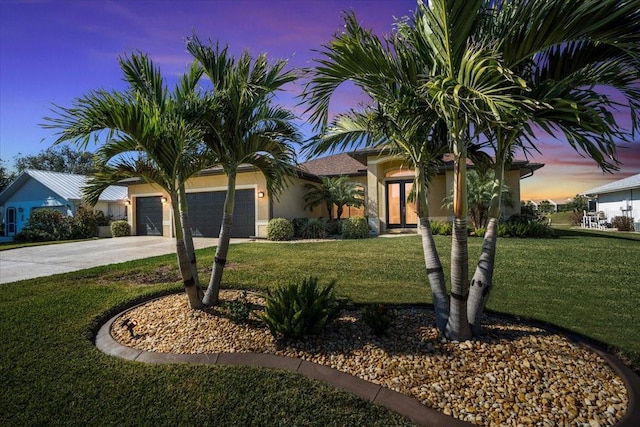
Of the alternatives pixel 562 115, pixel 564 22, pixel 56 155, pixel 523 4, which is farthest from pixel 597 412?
pixel 56 155

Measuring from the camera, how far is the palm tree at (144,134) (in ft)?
12.9

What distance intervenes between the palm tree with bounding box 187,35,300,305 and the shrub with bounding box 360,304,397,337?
236cm

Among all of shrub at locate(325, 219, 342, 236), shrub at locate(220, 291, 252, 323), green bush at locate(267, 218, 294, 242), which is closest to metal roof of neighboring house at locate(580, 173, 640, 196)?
shrub at locate(325, 219, 342, 236)

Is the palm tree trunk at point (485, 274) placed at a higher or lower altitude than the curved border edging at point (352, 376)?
higher

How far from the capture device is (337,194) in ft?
57.4

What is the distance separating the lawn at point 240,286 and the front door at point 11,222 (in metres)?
24.6

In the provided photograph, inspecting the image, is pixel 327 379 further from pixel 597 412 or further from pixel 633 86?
pixel 633 86

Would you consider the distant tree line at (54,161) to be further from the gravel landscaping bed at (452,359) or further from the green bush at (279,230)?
the gravel landscaping bed at (452,359)

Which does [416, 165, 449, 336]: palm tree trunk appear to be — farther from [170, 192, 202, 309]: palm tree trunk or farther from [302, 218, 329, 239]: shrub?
[302, 218, 329, 239]: shrub

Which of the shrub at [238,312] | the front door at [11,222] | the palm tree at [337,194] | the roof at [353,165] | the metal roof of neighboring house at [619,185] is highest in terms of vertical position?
the roof at [353,165]

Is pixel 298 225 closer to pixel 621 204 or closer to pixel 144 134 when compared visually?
pixel 144 134

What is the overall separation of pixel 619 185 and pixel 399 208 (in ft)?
62.0

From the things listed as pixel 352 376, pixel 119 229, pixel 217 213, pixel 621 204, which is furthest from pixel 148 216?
pixel 621 204

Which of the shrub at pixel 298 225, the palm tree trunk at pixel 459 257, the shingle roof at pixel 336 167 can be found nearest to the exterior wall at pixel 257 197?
the shrub at pixel 298 225
